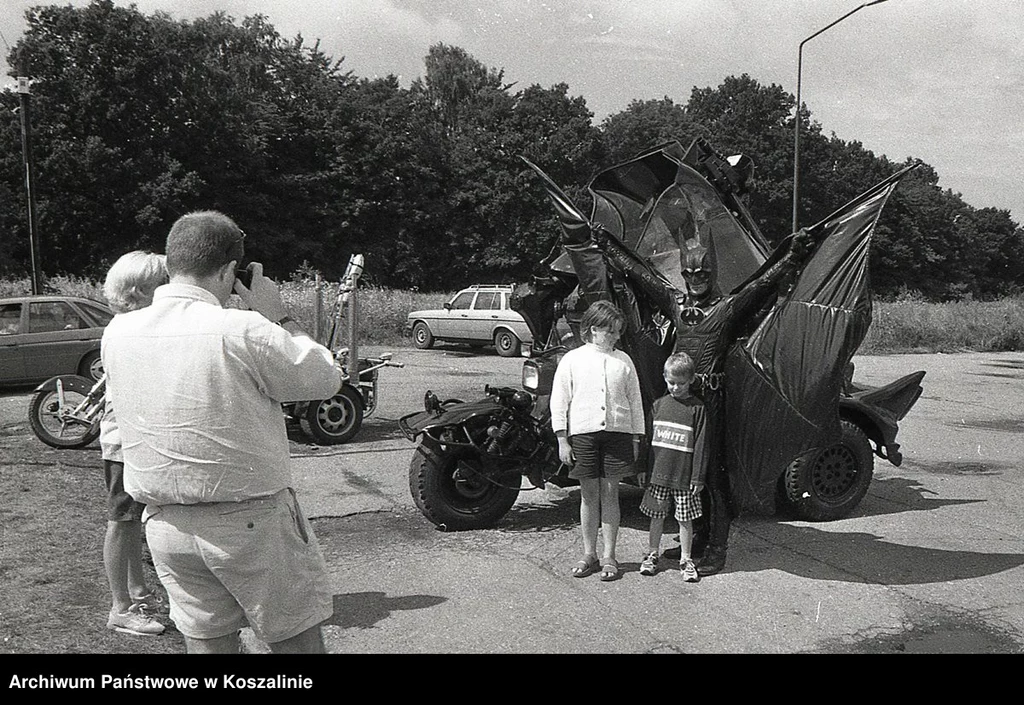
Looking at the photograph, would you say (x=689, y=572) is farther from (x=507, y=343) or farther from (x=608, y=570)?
(x=507, y=343)

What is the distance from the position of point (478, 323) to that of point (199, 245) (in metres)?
20.1

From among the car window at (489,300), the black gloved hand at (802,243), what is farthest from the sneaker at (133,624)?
the car window at (489,300)

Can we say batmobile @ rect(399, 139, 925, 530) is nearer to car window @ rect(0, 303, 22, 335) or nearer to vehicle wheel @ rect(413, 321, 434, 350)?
car window @ rect(0, 303, 22, 335)

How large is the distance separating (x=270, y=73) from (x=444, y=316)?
97.5 feet

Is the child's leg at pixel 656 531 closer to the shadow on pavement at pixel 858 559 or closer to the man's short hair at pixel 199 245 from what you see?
the shadow on pavement at pixel 858 559

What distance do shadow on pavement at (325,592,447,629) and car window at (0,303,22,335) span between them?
10.8 m

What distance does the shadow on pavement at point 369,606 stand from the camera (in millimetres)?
4645

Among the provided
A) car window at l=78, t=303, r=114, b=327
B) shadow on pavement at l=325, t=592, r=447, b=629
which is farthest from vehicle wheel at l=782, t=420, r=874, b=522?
car window at l=78, t=303, r=114, b=327

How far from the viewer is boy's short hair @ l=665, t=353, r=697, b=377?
5.46 metres

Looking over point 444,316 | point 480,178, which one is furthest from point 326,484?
point 480,178

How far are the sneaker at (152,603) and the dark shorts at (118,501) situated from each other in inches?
17.4

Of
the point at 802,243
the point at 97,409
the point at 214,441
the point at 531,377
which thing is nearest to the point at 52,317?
the point at 97,409
